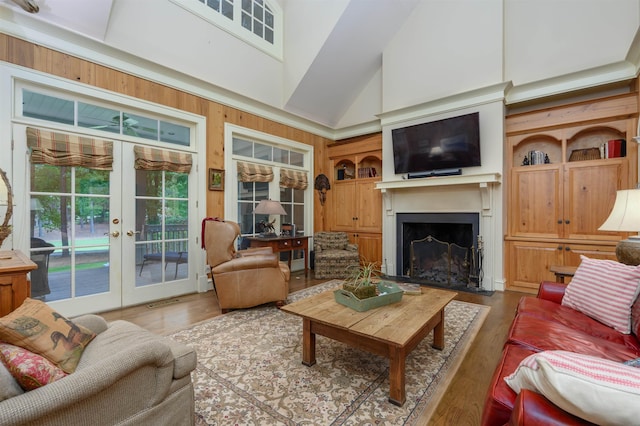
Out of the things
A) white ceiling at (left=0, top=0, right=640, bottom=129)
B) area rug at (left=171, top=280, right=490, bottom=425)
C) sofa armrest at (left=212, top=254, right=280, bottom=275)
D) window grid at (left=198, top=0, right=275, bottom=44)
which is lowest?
area rug at (left=171, top=280, right=490, bottom=425)

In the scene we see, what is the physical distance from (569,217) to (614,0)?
2.70 m

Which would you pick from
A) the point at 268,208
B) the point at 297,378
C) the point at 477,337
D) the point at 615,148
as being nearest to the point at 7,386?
the point at 297,378

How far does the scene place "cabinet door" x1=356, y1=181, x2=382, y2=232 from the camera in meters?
5.50

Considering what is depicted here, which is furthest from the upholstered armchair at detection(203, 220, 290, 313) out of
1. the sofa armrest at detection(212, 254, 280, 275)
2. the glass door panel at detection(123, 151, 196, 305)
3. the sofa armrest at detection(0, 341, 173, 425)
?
the sofa armrest at detection(0, 341, 173, 425)

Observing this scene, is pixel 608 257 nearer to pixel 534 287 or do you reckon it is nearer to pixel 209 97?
pixel 534 287

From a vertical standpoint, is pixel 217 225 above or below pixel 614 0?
below

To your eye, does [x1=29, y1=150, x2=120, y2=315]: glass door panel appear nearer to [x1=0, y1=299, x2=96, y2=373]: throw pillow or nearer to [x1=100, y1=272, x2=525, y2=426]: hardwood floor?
[x1=100, y1=272, x2=525, y2=426]: hardwood floor

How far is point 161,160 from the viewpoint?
3.66m

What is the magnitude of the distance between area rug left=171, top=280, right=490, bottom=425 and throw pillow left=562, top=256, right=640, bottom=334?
0.90 m

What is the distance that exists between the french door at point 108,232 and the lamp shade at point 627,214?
4423 millimetres

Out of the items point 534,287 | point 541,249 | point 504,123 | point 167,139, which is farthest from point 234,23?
point 534,287

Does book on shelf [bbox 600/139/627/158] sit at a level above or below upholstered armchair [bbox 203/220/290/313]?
above

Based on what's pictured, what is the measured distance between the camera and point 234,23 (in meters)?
4.34

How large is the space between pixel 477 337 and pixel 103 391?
275 centimetres
